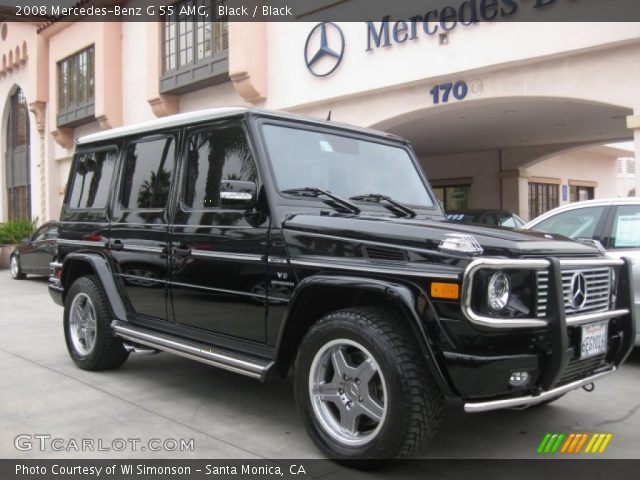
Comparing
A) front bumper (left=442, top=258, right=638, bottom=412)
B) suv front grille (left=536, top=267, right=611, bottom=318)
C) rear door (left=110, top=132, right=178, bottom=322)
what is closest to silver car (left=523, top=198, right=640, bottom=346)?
suv front grille (left=536, top=267, right=611, bottom=318)

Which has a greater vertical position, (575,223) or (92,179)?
(92,179)

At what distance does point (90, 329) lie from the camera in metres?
5.83

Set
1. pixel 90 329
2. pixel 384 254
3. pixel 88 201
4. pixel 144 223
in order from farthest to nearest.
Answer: pixel 88 201
pixel 90 329
pixel 144 223
pixel 384 254

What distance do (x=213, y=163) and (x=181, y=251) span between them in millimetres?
711

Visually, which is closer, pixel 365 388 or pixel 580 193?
pixel 365 388

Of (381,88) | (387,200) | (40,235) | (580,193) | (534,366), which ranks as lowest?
(534,366)

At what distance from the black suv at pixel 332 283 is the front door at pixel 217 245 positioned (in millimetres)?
14

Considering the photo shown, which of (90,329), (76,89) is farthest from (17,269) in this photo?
(90,329)

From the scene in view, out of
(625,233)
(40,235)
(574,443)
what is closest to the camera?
(574,443)

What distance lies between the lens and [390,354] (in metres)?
3.33

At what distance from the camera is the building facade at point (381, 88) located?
34.9 ft

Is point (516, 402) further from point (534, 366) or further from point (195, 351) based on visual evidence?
point (195, 351)

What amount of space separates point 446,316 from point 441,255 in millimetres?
321

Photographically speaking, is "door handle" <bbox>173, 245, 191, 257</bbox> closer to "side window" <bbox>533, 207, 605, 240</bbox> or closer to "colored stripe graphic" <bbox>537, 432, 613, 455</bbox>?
"colored stripe graphic" <bbox>537, 432, 613, 455</bbox>
